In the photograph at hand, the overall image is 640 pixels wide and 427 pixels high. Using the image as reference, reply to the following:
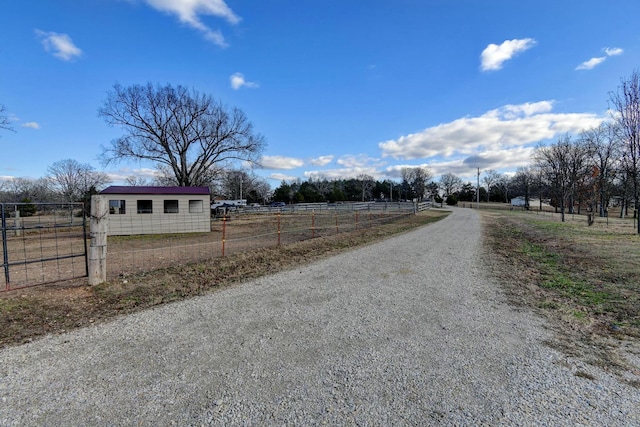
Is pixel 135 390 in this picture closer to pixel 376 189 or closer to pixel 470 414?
pixel 470 414

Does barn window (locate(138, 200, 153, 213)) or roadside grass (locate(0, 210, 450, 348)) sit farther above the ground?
barn window (locate(138, 200, 153, 213))

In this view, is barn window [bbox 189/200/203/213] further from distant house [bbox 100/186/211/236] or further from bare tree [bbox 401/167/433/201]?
bare tree [bbox 401/167/433/201]

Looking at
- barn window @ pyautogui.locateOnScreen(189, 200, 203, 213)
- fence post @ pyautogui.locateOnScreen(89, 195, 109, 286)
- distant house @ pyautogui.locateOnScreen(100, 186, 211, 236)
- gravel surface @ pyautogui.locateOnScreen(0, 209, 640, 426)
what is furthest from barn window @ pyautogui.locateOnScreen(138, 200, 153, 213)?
gravel surface @ pyautogui.locateOnScreen(0, 209, 640, 426)

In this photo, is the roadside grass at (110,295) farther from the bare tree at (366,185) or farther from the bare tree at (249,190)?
the bare tree at (366,185)

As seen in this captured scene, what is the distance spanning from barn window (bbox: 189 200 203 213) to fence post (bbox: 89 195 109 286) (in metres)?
14.2

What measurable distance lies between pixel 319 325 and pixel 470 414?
1.89 m

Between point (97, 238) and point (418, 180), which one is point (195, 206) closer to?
point (97, 238)

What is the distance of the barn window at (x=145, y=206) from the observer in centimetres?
1809

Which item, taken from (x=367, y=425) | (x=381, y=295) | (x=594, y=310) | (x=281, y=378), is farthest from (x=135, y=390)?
(x=594, y=310)

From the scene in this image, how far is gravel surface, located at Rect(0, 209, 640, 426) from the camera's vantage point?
2.14 meters

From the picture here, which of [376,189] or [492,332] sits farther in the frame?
[376,189]

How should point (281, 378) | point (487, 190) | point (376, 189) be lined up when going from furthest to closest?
A: point (376, 189) < point (487, 190) < point (281, 378)

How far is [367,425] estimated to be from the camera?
6.67 feet

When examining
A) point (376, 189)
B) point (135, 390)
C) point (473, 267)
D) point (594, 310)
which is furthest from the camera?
point (376, 189)
